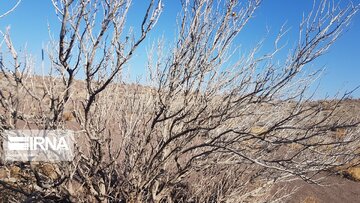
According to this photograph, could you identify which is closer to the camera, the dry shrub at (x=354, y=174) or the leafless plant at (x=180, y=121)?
the leafless plant at (x=180, y=121)

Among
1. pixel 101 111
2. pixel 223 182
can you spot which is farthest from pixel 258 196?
pixel 101 111

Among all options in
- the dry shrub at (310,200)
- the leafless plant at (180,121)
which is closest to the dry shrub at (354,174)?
the dry shrub at (310,200)

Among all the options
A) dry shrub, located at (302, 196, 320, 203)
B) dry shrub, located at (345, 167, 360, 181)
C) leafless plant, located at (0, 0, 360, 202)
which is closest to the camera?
leafless plant, located at (0, 0, 360, 202)

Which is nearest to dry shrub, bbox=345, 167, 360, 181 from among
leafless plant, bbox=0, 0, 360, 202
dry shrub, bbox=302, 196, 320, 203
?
dry shrub, bbox=302, 196, 320, 203

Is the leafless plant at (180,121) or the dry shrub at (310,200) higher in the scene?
the leafless plant at (180,121)

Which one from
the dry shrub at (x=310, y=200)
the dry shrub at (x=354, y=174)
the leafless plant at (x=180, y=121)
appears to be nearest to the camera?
the leafless plant at (x=180, y=121)

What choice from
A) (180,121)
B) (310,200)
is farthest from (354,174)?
(180,121)

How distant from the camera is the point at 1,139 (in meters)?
4.05

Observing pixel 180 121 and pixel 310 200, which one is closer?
pixel 180 121

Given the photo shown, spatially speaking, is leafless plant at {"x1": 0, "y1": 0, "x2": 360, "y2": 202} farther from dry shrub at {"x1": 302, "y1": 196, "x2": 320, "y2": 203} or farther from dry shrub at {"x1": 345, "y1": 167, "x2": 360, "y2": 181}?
dry shrub at {"x1": 345, "y1": 167, "x2": 360, "y2": 181}

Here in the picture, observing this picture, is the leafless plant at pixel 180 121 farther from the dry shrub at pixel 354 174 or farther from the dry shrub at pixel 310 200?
the dry shrub at pixel 354 174

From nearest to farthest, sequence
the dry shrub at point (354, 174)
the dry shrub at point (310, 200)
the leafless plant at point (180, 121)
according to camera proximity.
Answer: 1. the leafless plant at point (180, 121)
2. the dry shrub at point (310, 200)
3. the dry shrub at point (354, 174)

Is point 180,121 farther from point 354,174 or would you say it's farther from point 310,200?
point 354,174

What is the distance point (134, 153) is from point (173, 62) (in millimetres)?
1321
